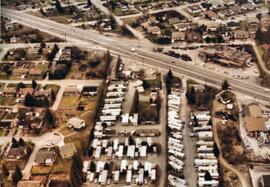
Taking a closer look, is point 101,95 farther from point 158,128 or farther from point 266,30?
point 266,30

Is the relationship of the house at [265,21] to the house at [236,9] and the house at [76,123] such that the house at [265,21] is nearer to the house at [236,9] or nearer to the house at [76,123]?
the house at [236,9]

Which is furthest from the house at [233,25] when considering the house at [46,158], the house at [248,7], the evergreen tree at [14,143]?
the evergreen tree at [14,143]

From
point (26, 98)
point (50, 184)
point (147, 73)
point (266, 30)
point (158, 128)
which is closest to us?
point (50, 184)

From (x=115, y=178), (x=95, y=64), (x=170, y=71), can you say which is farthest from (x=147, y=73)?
(x=115, y=178)

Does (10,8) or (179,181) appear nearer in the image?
(179,181)

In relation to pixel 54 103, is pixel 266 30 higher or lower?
higher

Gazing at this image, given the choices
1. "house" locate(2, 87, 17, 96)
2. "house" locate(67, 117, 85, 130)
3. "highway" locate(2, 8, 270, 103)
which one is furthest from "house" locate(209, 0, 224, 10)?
"house" locate(2, 87, 17, 96)
